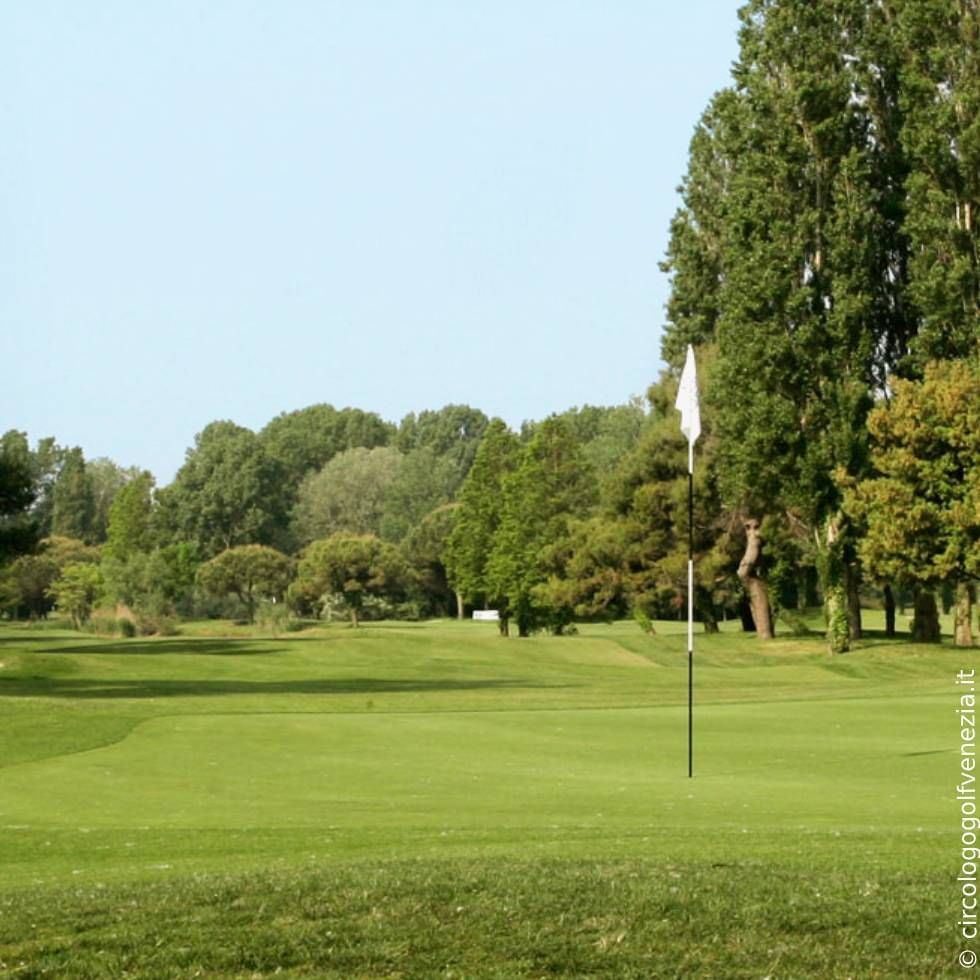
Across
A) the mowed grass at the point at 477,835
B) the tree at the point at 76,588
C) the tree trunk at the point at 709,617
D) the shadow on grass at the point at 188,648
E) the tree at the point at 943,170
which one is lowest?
the mowed grass at the point at 477,835

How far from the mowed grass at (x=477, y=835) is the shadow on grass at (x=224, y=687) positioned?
142cm

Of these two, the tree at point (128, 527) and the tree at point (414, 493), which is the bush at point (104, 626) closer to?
the tree at point (128, 527)

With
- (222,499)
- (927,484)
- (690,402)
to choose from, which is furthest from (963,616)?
(222,499)

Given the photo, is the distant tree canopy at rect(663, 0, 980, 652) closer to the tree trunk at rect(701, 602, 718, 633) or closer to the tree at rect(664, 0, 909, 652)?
the tree at rect(664, 0, 909, 652)

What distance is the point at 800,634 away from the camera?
6075 cm

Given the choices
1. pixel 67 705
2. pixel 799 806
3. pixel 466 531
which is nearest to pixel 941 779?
pixel 799 806

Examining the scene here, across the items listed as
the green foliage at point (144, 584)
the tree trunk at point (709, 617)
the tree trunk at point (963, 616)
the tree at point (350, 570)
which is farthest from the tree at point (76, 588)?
the tree trunk at point (963, 616)

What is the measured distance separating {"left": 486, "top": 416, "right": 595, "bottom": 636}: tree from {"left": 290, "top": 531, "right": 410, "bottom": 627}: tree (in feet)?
57.1

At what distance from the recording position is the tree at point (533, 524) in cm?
7044

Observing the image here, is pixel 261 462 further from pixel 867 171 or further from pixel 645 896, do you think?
pixel 645 896

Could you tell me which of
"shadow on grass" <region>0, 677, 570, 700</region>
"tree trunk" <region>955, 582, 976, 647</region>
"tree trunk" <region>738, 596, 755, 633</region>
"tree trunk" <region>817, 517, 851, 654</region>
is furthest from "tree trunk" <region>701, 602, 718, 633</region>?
"shadow on grass" <region>0, 677, 570, 700</region>

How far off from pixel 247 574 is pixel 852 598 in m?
48.7

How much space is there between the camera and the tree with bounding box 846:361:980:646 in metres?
48.1

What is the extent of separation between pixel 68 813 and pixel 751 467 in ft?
127
